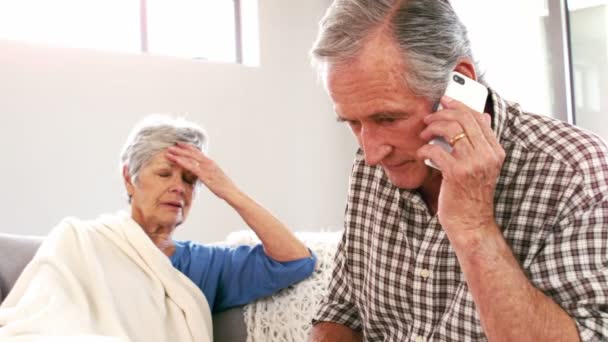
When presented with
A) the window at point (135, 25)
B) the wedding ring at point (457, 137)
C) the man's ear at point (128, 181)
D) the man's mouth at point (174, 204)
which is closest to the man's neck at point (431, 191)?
the wedding ring at point (457, 137)

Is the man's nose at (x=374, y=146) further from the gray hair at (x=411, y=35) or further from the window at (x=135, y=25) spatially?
the window at (x=135, y=25)

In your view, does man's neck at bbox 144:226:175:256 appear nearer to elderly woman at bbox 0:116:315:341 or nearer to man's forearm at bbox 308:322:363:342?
elderly woman at bbox 0:116:315:341

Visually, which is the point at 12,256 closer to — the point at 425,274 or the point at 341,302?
the point at 341,302

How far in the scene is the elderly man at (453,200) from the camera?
944 millimetres

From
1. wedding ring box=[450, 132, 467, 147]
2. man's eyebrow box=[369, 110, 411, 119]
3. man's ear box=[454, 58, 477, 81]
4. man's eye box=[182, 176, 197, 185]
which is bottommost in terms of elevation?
man's eye box=[182, 176, 197, 185]

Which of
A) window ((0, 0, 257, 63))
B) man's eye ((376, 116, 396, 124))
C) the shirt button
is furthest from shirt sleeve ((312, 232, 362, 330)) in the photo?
window ((0, 0, 257, 63))

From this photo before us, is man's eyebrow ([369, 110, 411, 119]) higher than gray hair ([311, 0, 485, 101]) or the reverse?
the reverse

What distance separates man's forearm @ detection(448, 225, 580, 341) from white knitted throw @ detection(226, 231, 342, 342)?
960 mm

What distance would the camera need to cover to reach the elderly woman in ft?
5.69

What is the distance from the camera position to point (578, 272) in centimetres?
94

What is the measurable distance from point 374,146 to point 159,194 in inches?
46.8

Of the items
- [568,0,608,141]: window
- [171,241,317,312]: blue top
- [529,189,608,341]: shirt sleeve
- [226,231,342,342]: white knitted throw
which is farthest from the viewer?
[568,0,608,141]: window

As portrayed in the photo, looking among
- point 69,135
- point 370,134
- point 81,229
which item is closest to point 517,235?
point 370,134

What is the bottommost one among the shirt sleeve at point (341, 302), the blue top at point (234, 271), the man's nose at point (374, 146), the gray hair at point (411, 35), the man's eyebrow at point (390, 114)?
the blue top at point (234, 271)
